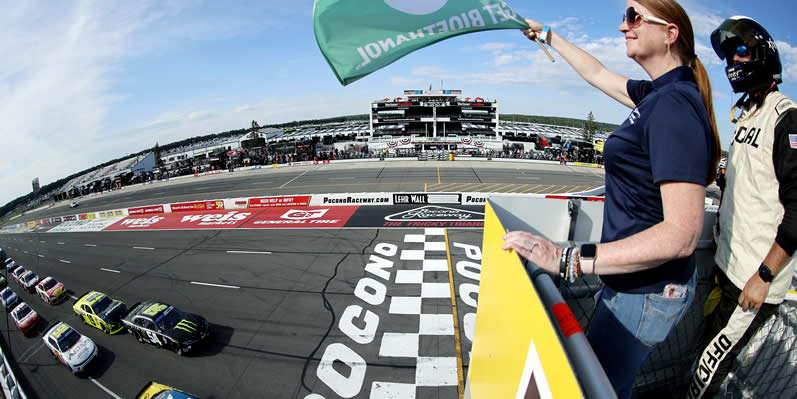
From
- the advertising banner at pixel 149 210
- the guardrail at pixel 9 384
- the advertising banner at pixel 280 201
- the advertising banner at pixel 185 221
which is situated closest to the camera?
the guardrail at pixel 9 384

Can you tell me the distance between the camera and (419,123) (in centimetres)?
6775

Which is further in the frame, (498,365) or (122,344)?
(122,344)

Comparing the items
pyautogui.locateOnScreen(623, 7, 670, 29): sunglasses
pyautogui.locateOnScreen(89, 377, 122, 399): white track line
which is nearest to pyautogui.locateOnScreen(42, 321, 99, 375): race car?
pyautogui.locateOnScreen(89, 377, 122, 399): white track line

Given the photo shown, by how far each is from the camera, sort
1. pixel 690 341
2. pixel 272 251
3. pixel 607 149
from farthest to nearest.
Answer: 1. pixel 272 251
2. pixel 690 341
3. pixel 607 149

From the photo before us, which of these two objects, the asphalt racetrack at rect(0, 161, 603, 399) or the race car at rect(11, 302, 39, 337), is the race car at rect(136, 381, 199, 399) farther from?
the race car at rect(11, 302, 39, 337)

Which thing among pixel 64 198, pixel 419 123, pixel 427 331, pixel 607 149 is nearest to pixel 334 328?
pixel 427 331

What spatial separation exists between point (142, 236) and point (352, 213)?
44.1 ft

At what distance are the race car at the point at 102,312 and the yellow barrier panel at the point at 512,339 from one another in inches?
507

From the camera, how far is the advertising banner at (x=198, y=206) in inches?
953

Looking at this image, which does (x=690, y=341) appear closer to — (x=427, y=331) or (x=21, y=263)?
(x=427, y=331)

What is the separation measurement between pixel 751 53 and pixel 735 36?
13 centimetres

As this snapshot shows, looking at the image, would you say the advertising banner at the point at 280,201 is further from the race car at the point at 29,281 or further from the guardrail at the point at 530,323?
the guardrail at the point at 530,323

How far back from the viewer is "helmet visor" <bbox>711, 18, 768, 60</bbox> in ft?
5.80

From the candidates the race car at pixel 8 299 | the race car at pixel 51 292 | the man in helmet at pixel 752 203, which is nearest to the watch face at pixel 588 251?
the man in helmet at pixel 752 203
